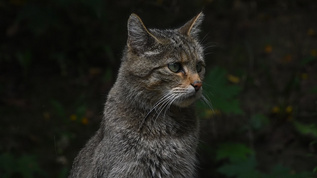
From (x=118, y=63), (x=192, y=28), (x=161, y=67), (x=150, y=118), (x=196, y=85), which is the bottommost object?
(x=118, y=63)

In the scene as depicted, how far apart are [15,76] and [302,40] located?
421 cm

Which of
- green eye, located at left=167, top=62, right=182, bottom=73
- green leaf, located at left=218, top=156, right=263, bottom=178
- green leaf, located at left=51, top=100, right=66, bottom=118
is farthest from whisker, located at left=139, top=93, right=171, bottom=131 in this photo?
green leaf, located at left=51, top=100, right=66, bottom=118

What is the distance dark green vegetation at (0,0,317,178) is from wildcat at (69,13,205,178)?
6.64 feet

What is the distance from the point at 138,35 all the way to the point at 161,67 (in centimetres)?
33

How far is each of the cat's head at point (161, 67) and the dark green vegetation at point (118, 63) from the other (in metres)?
2.19

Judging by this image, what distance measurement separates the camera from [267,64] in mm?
8109

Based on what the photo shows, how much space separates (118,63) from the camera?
811cm

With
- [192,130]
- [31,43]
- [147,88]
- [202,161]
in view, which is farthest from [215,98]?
[31,43]

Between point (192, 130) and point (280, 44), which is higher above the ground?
point (192, 130)

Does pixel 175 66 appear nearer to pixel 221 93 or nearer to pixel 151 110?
pixel 151 110

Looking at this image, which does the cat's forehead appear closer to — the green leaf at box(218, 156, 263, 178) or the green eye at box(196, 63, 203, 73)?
the green eye at box(196, 63, 203, 73)

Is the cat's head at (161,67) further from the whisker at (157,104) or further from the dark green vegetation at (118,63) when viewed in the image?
the dark green vegetation at (118,63)

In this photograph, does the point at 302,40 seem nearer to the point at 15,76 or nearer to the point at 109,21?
the point at 109,21

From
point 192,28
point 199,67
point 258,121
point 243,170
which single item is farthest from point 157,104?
point 258,121
